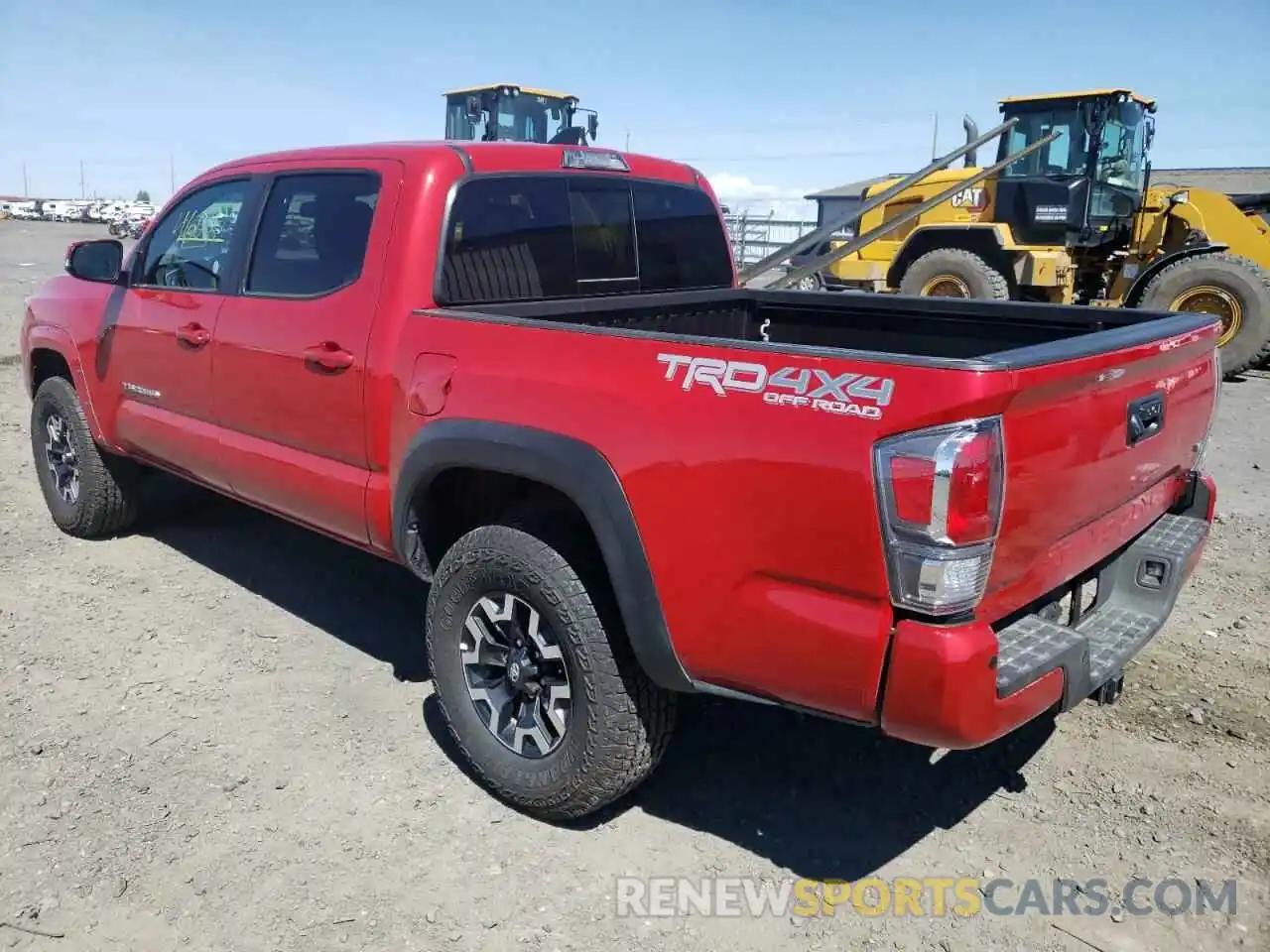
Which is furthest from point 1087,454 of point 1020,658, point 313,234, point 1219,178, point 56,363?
point 1219,178

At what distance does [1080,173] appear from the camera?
11.9 metres

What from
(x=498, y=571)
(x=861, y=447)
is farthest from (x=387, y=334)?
(x=861, y=447)

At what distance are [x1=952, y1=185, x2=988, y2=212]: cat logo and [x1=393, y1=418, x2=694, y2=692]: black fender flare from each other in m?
11.1

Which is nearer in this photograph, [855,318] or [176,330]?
[855,318]

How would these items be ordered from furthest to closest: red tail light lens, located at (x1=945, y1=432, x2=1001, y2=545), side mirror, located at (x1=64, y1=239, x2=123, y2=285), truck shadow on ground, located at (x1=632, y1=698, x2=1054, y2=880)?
side mirror, located at (x1=64, y1=239, x2=123, y2=285) < truck shadow on ground, located at (x1=632, y1=698, x2=1054, y2=880) < red tail light lens, located at (x1=945, y1=432, x2=1001, y2=545)

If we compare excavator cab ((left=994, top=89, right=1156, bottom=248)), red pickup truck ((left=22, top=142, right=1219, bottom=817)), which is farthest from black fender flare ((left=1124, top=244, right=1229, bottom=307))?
red pickup truck ((left=22, top=142, right=1219, bottom=817))

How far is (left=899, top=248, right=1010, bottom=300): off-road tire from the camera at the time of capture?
38.9 ft

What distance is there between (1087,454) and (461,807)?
210cm

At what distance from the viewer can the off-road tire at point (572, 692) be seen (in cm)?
285

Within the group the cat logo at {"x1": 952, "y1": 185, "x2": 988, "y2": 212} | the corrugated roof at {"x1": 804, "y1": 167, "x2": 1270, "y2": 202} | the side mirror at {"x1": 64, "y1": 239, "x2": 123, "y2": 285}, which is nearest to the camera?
the side mirror at {"x1": 64, "y1": 239, "x2": 123, "y2": 285}

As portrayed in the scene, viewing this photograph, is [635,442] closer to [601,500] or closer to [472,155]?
[601,500]

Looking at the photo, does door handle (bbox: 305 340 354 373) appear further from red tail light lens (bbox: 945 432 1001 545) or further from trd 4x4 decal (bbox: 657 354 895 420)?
red tail light lens (bbox: 945 432 1001 545)

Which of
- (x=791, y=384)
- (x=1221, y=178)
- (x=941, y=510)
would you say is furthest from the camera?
(x=1221, y=178)

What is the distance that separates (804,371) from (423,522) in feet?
5.12
